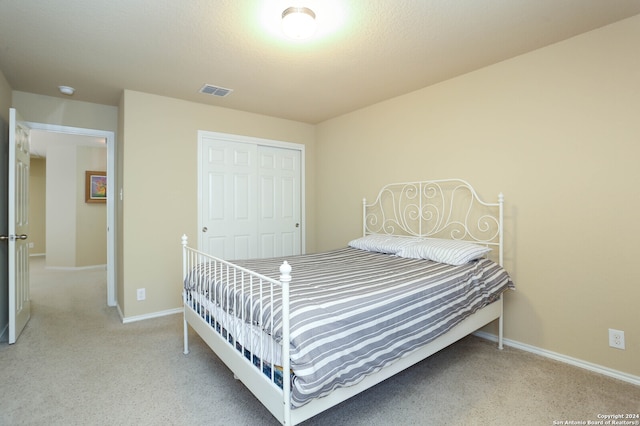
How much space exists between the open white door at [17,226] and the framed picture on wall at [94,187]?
3.26m

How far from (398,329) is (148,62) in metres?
2.72

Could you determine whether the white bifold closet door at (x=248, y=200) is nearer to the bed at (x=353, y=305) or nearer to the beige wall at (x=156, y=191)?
the beige wall at (x=156, y=191)

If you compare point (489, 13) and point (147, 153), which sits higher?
point (489, 13)

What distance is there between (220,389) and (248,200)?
239 cm

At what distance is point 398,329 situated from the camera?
5.61 ft

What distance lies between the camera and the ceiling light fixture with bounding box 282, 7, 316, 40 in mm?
1866

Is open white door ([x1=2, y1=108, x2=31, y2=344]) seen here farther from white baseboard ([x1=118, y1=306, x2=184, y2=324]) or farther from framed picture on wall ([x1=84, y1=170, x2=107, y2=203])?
framed picture on wall ([x1=84, y1=170, x2=107, y2=203])

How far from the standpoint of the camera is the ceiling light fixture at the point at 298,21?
187 cm

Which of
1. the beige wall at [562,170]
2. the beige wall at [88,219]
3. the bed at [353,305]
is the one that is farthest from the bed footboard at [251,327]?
the beige wall at [88,219]

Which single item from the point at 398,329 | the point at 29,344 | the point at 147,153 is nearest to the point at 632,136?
the point at 398,329

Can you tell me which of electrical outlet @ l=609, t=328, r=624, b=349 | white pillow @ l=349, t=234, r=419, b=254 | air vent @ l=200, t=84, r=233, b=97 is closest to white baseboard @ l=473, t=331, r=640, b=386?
electrical outlet @ l=609, t=328, r=624, b=349

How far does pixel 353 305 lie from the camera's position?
62.2 inches

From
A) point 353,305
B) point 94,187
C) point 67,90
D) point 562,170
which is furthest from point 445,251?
point 94,187

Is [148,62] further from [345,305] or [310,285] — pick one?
[345,305]
